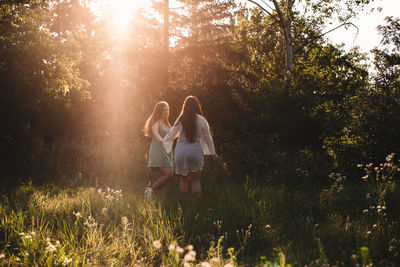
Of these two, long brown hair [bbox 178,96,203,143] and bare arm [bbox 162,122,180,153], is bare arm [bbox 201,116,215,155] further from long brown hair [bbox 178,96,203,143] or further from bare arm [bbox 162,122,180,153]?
bare arm [bbox 162,122,180,153]

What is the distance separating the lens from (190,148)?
6.47 m

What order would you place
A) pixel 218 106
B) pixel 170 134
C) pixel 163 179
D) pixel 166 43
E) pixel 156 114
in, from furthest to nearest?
pixel 166 43
pixel 218 106
pixel 156 114
pixel 163 179
pixel 170 134

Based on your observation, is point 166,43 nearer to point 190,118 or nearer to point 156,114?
point 156,114

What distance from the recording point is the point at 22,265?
339 centimetres

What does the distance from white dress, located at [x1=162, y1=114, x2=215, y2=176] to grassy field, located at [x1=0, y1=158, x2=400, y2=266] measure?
67cm

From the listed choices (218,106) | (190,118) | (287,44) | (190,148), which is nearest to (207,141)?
(190,148)

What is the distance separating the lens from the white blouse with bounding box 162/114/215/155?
259 inches

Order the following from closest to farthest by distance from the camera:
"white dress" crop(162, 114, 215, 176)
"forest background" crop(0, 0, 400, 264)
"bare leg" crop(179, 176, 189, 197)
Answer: "white dress" crop(162, 114, 215, 176)
"bare leg" crop(179, 176, 189, 197)
"forest background" crop(0, 0, 400, 264)

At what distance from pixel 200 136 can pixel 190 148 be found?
34 cm

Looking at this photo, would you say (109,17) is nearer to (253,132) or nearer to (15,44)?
(15,44)

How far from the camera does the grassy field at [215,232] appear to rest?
348 cm

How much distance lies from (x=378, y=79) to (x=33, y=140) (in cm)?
1174

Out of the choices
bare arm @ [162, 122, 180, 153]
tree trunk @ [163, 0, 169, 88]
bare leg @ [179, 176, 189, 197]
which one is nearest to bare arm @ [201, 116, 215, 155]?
bare arm @ [162, 122, 180, 153]

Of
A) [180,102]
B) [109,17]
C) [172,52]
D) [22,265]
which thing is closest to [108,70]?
[109,17]
